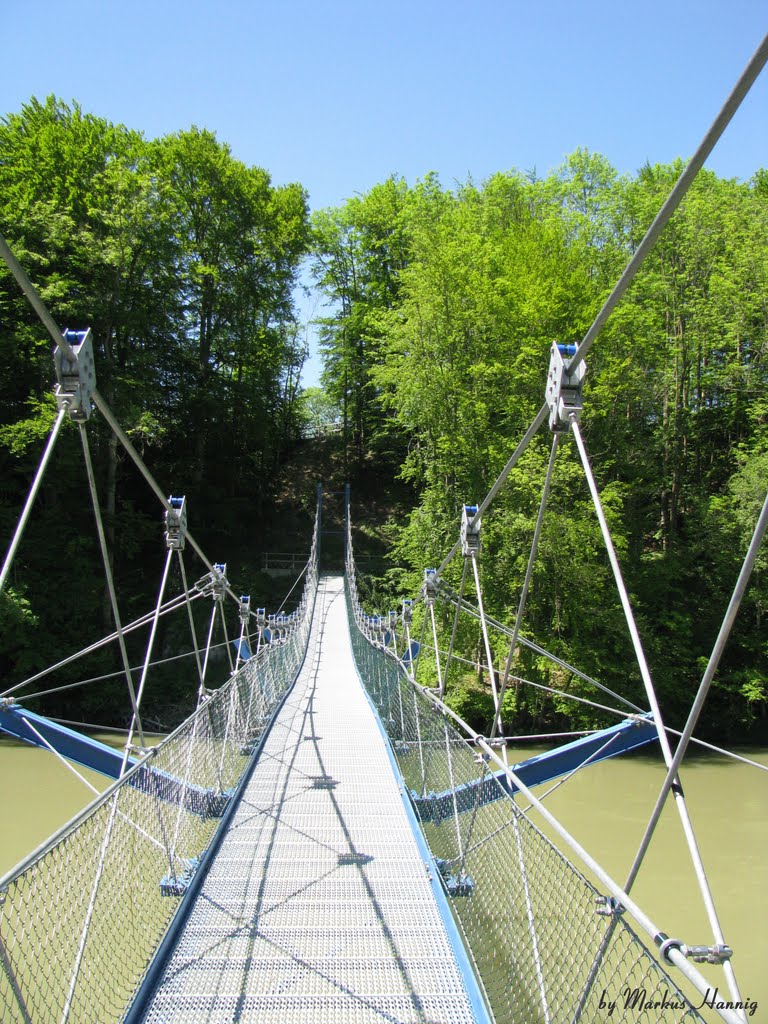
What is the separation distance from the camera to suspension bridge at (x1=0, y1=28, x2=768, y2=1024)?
61.8 inches

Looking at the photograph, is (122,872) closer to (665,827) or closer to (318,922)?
(318,922)

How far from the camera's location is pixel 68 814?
643 cm

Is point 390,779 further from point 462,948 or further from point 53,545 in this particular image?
point 53,545

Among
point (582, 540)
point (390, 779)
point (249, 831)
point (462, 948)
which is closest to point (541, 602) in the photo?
point (582, 540)

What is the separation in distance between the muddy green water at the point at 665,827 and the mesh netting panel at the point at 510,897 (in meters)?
1.00

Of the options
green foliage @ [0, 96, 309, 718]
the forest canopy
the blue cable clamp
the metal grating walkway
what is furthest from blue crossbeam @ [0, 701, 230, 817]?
green foliage @ [0, 96, 309, 718]

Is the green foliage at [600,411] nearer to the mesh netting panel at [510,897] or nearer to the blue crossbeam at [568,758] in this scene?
the blue crossbeam at [568,758]

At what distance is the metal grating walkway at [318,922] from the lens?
174cm

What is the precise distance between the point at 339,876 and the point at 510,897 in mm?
631

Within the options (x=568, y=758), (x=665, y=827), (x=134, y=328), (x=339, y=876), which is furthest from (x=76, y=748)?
(x=134, y=328)

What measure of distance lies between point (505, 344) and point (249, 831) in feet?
26.6

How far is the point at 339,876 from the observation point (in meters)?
2.52

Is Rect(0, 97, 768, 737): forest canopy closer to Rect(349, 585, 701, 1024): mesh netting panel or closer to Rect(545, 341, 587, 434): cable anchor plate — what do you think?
Rect(349, 585, 701, 1024): mesh netting panel

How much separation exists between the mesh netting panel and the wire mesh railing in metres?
1.02
